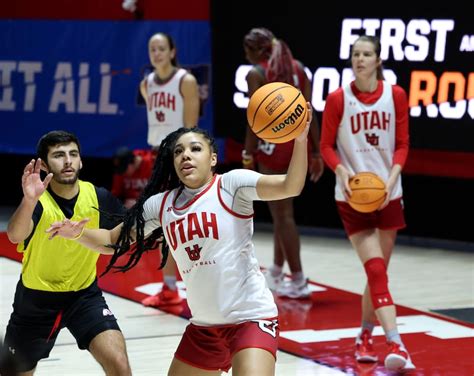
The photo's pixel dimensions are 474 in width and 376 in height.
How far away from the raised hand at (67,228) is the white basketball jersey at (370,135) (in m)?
2.41

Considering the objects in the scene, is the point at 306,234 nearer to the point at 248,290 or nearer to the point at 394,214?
the point at 394,214

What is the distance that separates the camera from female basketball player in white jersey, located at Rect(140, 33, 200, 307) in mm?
8977

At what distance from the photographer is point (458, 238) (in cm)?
1201

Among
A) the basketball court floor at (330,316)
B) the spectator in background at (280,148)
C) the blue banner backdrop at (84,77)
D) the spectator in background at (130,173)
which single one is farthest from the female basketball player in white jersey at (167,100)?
the blue banner backdrop at (84,77)

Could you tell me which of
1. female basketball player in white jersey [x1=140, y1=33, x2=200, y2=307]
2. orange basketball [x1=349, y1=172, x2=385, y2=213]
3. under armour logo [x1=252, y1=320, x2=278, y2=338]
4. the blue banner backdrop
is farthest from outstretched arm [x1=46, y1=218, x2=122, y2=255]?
the blue banner backdrop

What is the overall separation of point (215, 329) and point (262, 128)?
0.94 meters

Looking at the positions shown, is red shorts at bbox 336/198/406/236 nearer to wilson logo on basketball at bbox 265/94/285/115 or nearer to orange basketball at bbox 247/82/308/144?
orange basketball at bbox 247/82/308/144

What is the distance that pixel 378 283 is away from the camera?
23.6 feet

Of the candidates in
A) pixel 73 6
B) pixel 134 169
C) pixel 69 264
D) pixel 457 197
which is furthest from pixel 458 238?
pixel 69 264

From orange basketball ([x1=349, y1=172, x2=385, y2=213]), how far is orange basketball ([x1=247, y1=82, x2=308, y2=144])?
72.4 inches

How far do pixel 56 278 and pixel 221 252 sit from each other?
1084 millimetres

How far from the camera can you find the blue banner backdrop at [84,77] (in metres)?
12.9

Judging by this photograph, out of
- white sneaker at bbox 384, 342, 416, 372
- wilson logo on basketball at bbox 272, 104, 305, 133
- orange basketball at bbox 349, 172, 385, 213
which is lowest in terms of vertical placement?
white sneaker at bbox 384, 342, 416, 372

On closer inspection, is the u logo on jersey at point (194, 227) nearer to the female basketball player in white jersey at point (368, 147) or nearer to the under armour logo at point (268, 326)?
the under armour logo at point (268, 326)
